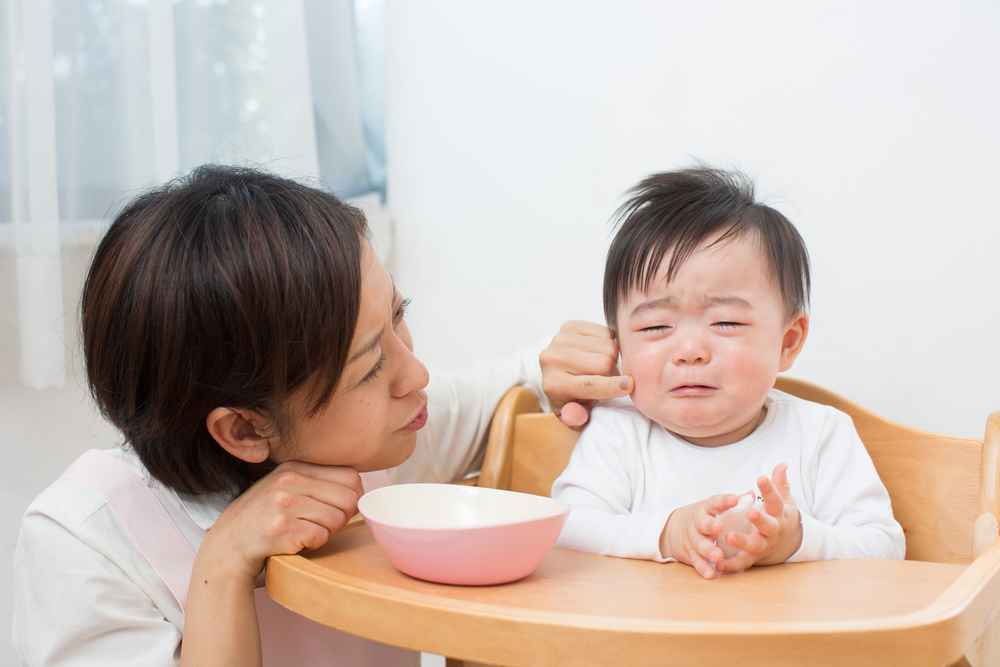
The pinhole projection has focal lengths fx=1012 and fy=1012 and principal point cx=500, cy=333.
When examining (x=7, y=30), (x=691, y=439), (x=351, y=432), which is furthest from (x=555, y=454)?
(x=7, y=30)

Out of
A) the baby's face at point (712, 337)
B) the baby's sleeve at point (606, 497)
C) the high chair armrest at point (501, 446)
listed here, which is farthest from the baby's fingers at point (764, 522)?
the high chair armrest at point (501, 446)

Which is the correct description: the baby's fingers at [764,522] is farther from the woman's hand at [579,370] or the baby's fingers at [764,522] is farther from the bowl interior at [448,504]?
the woman's hand at [579,370]

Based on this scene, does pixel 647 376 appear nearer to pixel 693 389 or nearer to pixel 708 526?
pixel 693 389

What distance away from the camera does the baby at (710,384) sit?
949 mm

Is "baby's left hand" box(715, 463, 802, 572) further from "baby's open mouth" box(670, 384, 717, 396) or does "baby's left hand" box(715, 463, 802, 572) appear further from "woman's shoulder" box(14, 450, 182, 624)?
"woman's shoulder" box(14, 450, 182, 624)

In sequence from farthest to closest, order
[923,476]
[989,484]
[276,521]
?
[923,476] → [989,484] → [276,521]

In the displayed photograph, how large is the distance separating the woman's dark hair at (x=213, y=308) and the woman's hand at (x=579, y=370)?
1.02ft

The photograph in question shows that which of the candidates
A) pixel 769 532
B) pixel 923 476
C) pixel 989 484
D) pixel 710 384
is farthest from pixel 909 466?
pixel 769 532

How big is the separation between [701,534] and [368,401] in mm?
300

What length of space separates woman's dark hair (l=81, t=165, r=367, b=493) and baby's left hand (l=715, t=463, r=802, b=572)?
0.35m

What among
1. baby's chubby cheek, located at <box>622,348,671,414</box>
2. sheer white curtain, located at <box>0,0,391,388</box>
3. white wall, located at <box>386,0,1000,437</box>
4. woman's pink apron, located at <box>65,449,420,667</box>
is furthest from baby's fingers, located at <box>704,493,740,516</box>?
sheer white curtain, located at <box>0,0,391,388</box>

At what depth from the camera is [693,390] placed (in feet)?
3.15

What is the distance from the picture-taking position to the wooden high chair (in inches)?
30.3

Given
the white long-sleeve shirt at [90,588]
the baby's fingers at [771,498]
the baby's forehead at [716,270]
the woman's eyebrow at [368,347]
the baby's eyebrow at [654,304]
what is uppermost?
the baby's forehead at [716,270]
